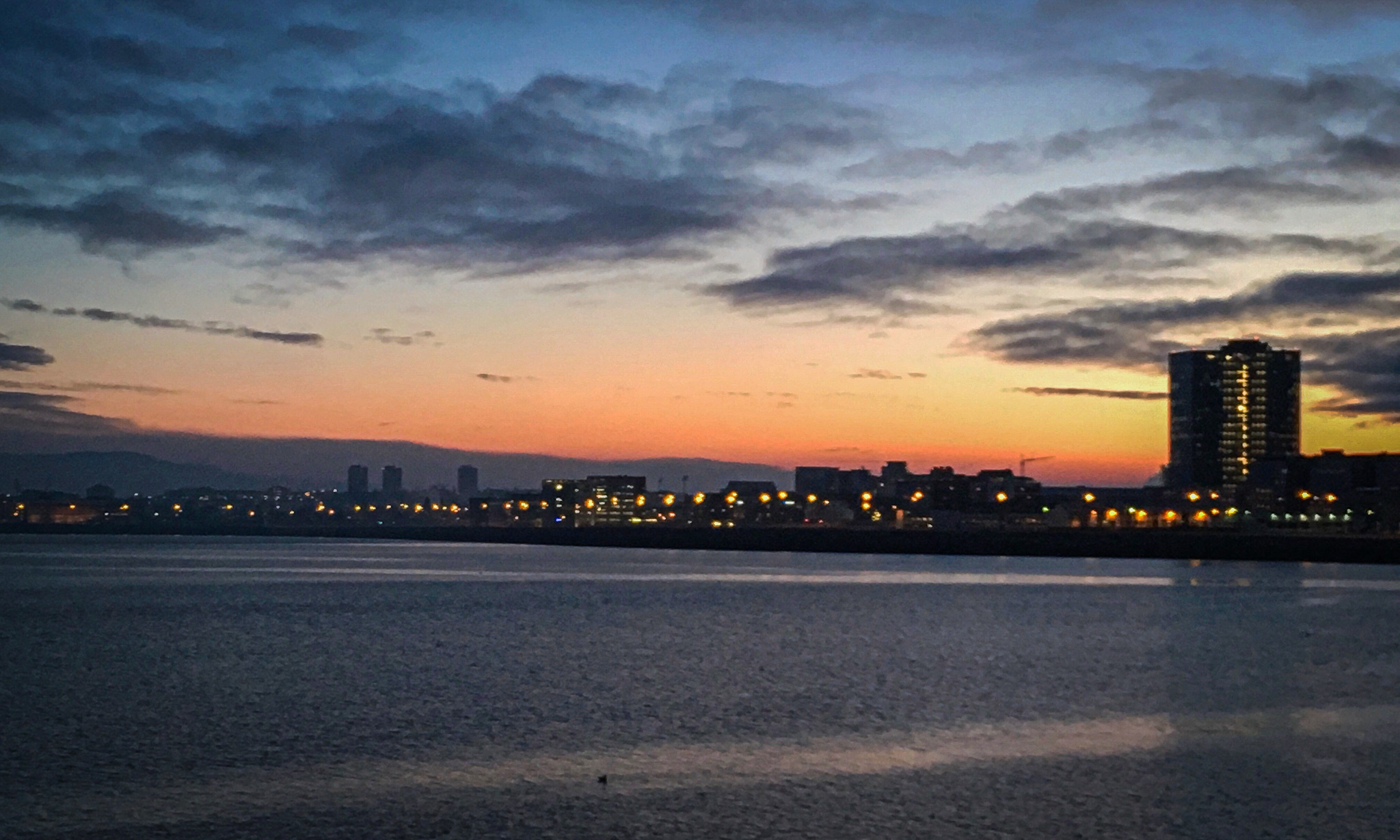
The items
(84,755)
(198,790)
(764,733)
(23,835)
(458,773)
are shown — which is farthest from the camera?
(764,733)

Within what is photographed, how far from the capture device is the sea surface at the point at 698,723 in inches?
848

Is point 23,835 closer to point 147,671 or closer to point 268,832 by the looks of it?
point 268,832

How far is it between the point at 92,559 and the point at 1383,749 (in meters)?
178

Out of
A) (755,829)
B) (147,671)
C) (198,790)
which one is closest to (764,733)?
(755,829)

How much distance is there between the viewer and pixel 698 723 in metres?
31.4

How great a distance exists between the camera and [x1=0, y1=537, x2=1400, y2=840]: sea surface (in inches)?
848

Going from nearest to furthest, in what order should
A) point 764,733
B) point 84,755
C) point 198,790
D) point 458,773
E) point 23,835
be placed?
point 23,835 < point 198,790 < point 458,773 < point 84,755 < point 764,733

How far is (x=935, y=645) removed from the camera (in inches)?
2069

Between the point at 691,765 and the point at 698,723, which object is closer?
the point at 691,765

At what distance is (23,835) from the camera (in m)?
19.9

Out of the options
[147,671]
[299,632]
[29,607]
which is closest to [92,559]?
[29,607]

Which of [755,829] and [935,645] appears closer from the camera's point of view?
[755,829]

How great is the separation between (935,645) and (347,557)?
14697cm

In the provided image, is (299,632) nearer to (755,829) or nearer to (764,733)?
(764,733)
